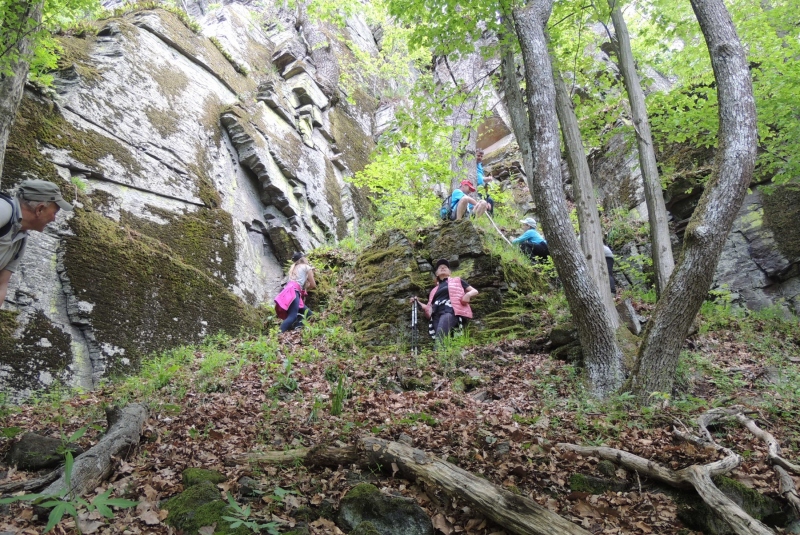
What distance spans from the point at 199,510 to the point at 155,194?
820cm

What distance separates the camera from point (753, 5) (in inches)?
435

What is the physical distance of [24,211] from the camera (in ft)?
12.0

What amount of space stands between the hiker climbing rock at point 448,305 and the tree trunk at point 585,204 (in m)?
2.04

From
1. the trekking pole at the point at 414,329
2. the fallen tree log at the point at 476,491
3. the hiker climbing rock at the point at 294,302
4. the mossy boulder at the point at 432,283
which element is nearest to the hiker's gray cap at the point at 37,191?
the fallen tree log at the point at 476,491

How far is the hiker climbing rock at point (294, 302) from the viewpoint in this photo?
9.29m

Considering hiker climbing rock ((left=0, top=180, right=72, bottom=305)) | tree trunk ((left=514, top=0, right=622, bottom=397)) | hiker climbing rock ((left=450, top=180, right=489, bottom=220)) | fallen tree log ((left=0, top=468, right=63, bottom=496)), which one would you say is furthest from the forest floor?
hiker climbing rock ((left=450, top=180, right=489, bottom=220))

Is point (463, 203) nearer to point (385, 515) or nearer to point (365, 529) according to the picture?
point (385, 515)

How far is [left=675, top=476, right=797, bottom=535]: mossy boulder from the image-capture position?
300 cm

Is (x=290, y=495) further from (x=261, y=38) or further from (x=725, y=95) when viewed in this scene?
(x=261, y=38)

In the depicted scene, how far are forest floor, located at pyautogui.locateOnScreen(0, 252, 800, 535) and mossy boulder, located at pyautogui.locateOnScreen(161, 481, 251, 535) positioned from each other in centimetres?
10

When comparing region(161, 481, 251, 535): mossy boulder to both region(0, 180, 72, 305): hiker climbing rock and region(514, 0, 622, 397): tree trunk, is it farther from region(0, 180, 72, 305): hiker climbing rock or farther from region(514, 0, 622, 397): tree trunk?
region(514, 0, 622, 397): tree trunk

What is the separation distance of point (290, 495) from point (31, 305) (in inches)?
220

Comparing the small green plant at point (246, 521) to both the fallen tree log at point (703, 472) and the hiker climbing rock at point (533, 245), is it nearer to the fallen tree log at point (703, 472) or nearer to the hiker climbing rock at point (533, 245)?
the fallen tree log at point (703, 472)

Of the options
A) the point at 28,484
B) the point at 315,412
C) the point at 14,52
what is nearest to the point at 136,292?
the point at 14,52
